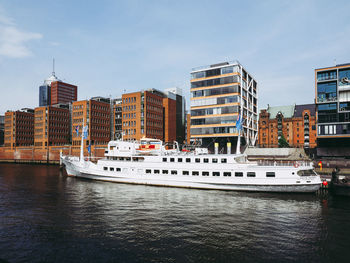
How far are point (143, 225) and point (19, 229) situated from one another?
10.4 metres

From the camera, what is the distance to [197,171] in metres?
38.8

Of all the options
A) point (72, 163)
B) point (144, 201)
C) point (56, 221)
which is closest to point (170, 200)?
point (144, 201)

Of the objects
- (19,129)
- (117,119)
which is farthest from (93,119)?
(19,129)

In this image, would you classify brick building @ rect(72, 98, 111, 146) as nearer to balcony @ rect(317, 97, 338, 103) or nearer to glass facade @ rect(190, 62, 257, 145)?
glass facade @ rect(190, 62, 257, 145)

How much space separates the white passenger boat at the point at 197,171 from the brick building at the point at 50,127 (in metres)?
85.0

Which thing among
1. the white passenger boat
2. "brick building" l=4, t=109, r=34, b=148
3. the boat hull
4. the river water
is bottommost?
the river water

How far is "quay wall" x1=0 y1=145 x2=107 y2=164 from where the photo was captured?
323 ft

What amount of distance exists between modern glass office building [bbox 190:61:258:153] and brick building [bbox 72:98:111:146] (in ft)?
177

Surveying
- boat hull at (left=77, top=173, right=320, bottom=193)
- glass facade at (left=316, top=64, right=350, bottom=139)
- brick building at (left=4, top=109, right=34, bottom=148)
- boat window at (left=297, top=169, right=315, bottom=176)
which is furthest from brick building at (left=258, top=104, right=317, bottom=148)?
brick building at (left=4, top=109, right=34, bottom=148)

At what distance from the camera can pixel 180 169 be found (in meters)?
39.9

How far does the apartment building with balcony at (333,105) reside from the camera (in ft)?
184

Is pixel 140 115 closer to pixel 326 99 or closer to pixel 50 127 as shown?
pixel 50 127

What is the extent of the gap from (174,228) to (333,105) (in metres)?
54.0

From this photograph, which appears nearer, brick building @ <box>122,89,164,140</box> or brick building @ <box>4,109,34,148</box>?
brick building @ <box>122,89,164,140</box>
